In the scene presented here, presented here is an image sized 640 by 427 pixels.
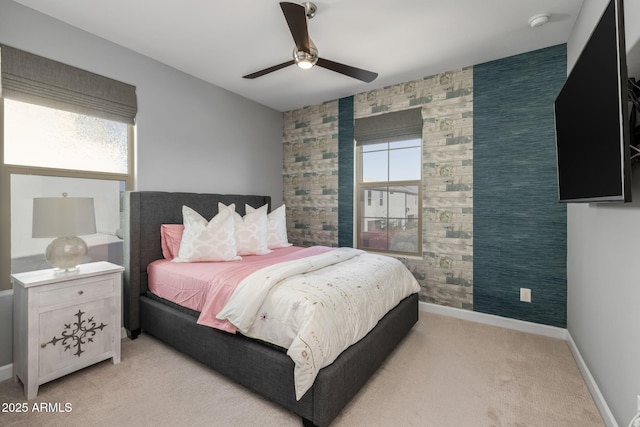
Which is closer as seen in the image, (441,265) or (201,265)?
(201,265)

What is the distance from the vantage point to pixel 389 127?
3506 mm

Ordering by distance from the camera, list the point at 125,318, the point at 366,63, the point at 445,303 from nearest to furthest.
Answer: the point at 125,318, the point at 366,63, the point at 445,303

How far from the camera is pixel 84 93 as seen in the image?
2.39 m

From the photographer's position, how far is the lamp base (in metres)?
2.01

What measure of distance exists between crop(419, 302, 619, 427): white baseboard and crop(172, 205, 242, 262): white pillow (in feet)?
7.60

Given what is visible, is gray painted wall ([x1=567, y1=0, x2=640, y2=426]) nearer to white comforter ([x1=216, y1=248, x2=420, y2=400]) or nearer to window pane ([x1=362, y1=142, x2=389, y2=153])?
white comforter ([x1=216, y1=248, x2=420, y2=400])

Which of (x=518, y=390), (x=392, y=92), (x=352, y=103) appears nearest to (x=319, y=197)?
(x=352, y=103)

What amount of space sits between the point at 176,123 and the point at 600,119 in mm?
3430

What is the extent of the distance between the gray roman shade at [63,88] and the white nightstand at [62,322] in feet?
4.41

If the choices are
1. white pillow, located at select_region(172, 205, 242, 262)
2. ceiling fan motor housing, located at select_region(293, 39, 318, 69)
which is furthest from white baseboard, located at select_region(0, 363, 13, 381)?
ceiling fan motor housing, located at select_region(293, 39, 318, 69)

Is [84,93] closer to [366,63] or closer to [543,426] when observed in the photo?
[366,63]

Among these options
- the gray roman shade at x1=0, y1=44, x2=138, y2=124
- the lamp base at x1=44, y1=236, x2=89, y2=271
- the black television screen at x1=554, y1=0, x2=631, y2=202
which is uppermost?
the gray roman shade at x1=0, y1=44, x2=138, y2=124

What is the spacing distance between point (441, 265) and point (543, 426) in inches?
68.7

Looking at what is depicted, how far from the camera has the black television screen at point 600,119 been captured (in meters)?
1.08
